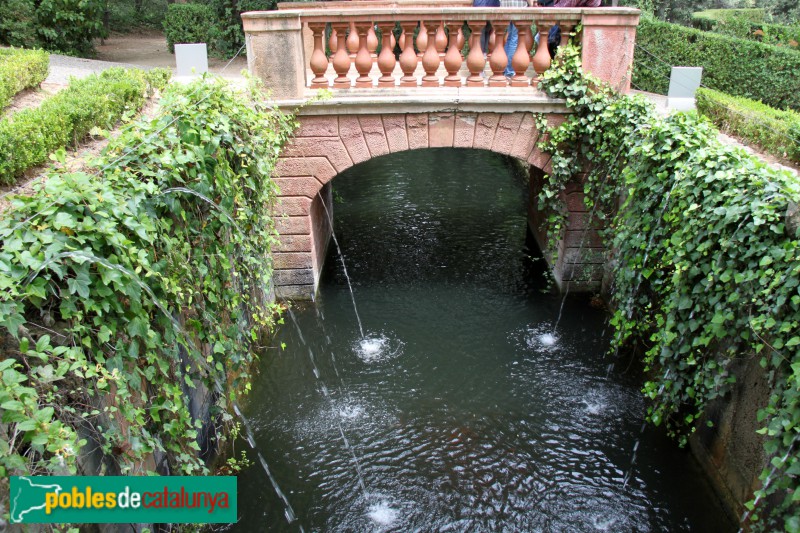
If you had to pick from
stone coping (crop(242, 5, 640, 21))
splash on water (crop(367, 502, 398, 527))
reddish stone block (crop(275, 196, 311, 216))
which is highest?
stone coping (crop(242, 5, 640, 21))

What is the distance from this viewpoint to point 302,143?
8.52 metres

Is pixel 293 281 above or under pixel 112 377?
under

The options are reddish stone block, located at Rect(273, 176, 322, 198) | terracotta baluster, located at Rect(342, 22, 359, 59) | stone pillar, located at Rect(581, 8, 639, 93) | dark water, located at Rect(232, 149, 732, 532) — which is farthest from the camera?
reddish stone block, located at Rect(273, 176, 322, 198)

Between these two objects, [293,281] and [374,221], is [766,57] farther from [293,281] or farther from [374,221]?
[293,281]

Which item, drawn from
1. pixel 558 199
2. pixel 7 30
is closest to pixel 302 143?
pixel 558 199

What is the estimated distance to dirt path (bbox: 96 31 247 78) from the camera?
15.2 metres

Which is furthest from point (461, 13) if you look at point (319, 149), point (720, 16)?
point (720, 16)

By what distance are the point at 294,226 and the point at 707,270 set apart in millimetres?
5639

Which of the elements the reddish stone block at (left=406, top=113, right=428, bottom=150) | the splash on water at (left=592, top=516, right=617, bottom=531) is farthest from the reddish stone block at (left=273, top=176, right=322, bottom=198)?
the splash on water at (left=592, top=516, right=617, bottom=531)

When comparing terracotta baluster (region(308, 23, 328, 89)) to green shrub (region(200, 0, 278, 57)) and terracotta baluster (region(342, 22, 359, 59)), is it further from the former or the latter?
green shrub (region(200, 0, 278, 57))

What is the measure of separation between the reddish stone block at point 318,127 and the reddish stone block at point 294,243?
1.48 metres

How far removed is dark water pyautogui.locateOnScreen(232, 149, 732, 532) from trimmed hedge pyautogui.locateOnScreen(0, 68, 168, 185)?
3377 millimetres

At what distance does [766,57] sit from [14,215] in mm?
13992

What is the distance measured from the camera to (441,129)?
8414 millimetres
